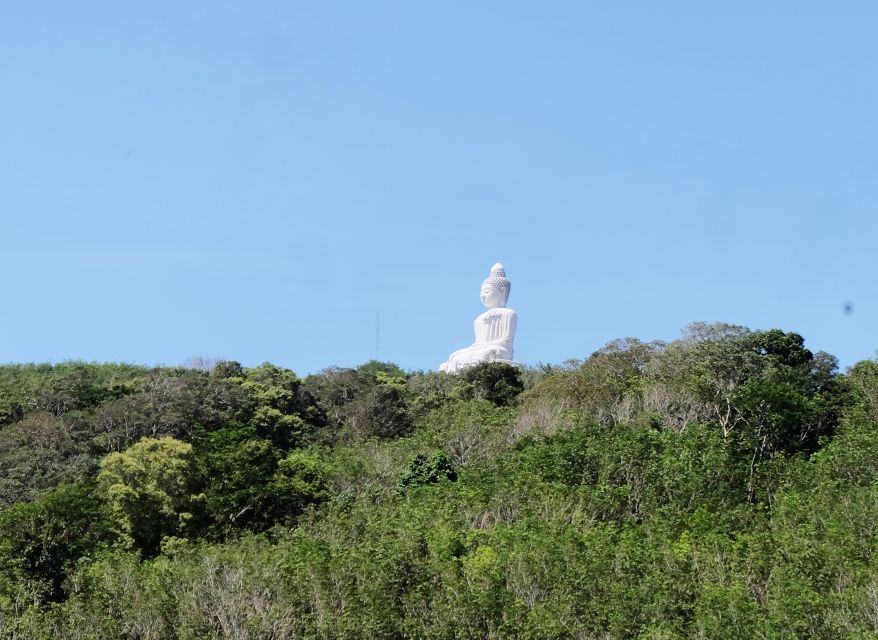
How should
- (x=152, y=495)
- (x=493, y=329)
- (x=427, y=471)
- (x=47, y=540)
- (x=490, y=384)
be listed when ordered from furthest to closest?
(x=493, y=329), (x=490, y=384), (x=427, y=471), (x=152, y=495), (x=47, y=540)

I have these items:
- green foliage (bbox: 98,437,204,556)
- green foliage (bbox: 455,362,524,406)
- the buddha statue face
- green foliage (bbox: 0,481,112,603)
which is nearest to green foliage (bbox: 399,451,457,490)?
green foliage (bbox: 98,437,204,556)

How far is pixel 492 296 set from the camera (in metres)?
90.6

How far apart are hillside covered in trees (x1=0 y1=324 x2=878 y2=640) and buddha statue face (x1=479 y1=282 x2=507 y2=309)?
93.6 feet

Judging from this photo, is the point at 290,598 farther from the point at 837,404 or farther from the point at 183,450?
the point at 837,404

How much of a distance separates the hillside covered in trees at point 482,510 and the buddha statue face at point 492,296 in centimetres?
2852

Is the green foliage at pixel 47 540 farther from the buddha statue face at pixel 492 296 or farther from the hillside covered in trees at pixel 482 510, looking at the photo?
the buddha statue face at pixel 492 296

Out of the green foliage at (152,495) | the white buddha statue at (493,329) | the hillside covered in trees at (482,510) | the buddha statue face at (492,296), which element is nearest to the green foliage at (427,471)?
the hillside covered in trees at (482,510)

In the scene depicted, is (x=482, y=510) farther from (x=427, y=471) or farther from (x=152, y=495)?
(x=152, y=495)

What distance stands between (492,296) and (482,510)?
50.5 m

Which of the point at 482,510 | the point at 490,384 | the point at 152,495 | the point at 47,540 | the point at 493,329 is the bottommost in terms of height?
the point at 47,540

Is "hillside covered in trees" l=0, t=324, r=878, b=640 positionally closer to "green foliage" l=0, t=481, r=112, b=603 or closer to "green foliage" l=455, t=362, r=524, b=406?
"green foliage" l=0, t=481, r=112, b=603

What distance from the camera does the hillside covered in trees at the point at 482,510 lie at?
32781 mm

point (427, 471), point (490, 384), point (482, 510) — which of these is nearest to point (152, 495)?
point (427, 471)

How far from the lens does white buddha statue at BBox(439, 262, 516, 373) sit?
86.4 metres
